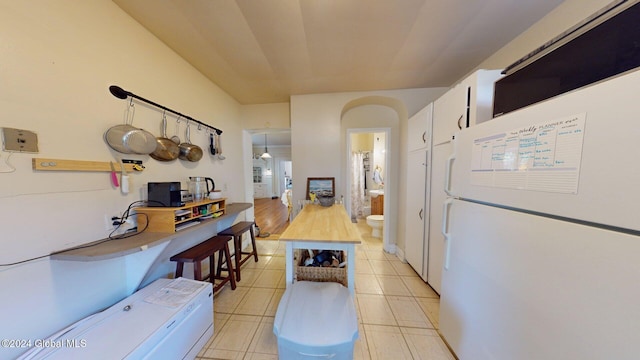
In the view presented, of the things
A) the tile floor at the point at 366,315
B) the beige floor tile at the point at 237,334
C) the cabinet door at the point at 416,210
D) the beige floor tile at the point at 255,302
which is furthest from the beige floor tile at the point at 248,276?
the cabinet door at the point at 416,210

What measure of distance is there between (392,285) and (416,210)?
36.8 inches

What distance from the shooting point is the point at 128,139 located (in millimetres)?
1310

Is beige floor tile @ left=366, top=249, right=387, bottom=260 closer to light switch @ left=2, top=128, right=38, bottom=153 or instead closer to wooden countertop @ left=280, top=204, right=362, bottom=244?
wooden countertop @ left=280, top=204, right=362, bottom=244

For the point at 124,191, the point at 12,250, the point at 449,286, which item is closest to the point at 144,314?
the point at 12,250

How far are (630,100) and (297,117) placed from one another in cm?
267

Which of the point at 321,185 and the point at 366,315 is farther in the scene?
the point at 321,185

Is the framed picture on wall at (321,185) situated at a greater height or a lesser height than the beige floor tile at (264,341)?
greater

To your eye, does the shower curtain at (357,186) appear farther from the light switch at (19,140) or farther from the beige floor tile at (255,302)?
the light switch at (19,140)

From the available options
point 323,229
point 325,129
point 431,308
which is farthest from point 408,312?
point 325,129

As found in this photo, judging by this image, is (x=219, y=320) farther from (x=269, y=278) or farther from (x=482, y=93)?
(x=482, y=93)

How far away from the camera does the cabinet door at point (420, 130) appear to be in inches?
79.1

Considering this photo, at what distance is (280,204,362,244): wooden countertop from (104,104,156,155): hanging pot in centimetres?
125

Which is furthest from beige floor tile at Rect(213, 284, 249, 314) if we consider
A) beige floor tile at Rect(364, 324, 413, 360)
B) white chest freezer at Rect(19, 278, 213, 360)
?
beige floor tile at Rect(364, 324, 413, 360)

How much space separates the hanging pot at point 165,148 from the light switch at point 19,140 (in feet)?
1.96
